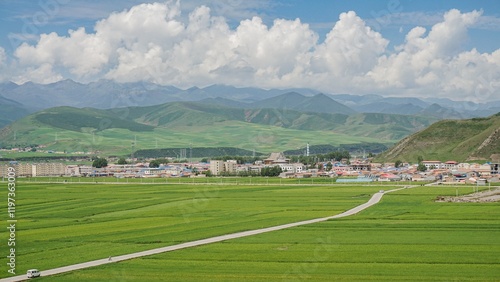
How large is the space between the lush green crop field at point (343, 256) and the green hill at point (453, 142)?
3057 inches

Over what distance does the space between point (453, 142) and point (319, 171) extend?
32760 mm

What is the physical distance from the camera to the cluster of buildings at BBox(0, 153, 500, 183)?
9340 centimetres

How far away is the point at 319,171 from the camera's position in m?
114

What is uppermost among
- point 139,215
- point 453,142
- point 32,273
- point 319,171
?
point 453,142

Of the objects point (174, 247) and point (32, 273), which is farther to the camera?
point (174, 247)

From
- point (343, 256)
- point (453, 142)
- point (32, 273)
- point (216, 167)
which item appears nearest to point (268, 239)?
point (343, 256)

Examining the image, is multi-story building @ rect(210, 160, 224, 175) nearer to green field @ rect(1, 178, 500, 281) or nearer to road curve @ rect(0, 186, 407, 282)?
green field @ rect(1, 178, 500, 281)

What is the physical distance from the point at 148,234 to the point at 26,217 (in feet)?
47.5

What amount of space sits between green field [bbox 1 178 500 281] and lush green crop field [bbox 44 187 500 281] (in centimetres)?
4

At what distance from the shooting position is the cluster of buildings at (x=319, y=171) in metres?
93.4

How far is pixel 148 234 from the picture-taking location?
38.1 m

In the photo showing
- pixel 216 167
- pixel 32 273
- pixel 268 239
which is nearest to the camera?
pixel 32 273

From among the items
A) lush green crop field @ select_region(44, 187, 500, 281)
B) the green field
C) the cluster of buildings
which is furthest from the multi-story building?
lush green crop field @ select_region(44, 187, 500, 281)

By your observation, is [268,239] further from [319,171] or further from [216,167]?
[216,167]
